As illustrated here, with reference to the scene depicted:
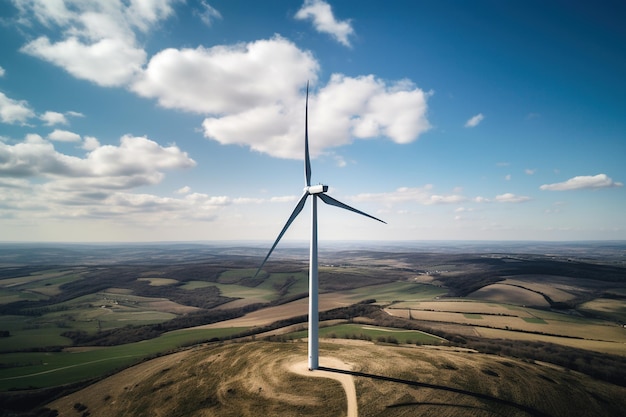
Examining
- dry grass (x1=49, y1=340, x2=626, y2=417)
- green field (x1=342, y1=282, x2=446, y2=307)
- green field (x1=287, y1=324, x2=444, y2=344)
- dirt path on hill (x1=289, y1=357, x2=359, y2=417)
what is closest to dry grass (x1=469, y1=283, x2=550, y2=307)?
green field (x1=342, y1=282, x2=446, y2=307)

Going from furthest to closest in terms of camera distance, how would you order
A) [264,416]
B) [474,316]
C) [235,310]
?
[235,310] < [474,316] < [264,416]

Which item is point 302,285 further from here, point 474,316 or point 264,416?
point 264,416

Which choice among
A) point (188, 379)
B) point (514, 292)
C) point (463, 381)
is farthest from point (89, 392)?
point (514, 292)

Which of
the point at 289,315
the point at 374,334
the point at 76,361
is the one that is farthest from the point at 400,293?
the point at 76,361

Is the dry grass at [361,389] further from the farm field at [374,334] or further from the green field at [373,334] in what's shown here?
the green field at [373,334]

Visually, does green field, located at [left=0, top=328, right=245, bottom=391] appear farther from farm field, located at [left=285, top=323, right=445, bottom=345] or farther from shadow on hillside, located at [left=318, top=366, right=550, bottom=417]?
shadow on hillside, located at [left=318, top=366, right=550, bottom=417]

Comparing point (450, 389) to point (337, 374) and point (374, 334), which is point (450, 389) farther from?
point (374, 334)
